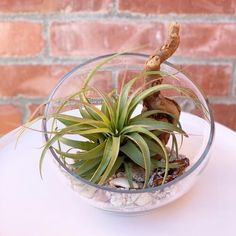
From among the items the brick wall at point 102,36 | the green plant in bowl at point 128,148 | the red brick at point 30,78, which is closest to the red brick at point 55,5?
the brick wall at point 102,36

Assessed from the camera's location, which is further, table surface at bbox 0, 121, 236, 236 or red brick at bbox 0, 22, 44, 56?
red brick at bbox 0, 22, 44, 56

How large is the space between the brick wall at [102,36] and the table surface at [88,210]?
1.16ft

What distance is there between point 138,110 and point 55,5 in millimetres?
328

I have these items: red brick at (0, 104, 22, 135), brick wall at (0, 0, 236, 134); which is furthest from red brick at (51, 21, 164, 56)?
red brick at (0, 104, 22, 135)

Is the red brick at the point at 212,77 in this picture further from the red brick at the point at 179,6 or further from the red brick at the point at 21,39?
the red brick at the point at 21,39

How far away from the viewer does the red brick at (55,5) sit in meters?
0.98

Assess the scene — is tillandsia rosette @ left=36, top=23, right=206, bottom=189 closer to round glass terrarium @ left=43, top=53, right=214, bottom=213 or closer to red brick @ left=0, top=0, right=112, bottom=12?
round glass terrarium @ left=43, top=53, right=214, bottom=213

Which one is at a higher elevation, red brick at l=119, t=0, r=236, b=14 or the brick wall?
red brick at l=119, t=0, r=236, b=14

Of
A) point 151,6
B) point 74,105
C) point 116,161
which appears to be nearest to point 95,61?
point 74,105

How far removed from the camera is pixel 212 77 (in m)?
1.05

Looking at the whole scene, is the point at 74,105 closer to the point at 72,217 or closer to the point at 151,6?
the point at 72,217

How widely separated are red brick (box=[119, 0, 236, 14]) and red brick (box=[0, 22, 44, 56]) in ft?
0.57

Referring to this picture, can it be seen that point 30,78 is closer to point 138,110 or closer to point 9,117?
point 9,117

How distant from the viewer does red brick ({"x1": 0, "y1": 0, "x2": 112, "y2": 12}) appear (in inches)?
38.4
